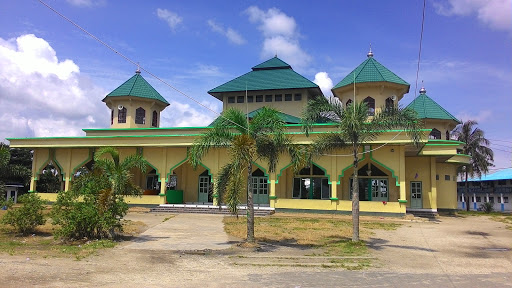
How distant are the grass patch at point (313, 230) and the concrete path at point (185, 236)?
2.40ft

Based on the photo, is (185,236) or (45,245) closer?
(45,245)

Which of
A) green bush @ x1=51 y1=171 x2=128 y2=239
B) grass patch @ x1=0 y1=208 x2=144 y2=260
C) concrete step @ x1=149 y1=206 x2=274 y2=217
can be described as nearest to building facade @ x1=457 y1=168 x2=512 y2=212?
concrete step @ x1=149 y1=206 x2=274 y2=217

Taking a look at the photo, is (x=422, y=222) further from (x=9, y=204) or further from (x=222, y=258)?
(x=9, y=204)

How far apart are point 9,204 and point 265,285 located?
1107cm

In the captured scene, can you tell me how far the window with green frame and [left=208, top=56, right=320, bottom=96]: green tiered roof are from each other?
6.04 meters

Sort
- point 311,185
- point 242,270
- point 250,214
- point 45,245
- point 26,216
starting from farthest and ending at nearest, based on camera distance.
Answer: point 311,185 → point 26,216 → point 250,214 → point 45,245 → point 242,270

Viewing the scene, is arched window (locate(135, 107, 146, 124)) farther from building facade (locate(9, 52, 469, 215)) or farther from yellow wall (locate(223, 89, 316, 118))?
yellow wall (locate(223, 89, 316, 118))

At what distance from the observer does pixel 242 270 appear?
9562 mm

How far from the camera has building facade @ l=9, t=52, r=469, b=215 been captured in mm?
22688

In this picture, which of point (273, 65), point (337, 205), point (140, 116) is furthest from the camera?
point (273, 65)

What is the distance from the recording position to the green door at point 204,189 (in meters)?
26.4

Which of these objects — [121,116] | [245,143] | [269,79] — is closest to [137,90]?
[121,116]

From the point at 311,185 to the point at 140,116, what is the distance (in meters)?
13.3

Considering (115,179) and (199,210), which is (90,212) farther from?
(199,210)
